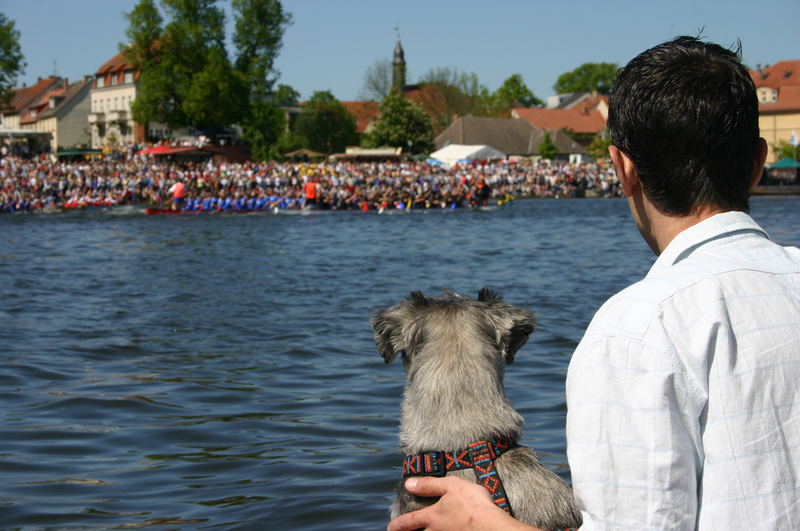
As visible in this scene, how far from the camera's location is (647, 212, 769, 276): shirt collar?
1895 millimetres

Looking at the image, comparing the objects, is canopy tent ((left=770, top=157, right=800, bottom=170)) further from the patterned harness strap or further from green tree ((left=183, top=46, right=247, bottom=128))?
the patterned harness strap

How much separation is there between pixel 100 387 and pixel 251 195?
40.7 m

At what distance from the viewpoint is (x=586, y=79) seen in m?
170

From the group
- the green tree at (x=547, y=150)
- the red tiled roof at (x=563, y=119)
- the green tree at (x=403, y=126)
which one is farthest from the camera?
the red tiled roof at (x=563, y=119)

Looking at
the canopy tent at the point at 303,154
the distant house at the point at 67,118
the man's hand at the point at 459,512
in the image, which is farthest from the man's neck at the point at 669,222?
the distant house at the point at 67,118

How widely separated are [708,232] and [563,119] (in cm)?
12716

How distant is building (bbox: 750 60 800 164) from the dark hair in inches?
4221

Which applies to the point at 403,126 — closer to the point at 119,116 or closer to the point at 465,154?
the point at 465,154

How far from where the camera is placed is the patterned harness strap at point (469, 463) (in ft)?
8.65

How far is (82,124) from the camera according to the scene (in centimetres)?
13012

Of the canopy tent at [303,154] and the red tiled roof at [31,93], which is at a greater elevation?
the red tiled roof at [31,93]

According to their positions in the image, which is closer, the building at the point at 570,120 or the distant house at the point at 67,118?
the building at the point at 570,120

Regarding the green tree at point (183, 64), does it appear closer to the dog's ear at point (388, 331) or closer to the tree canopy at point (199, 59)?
the tree canopy at point (199, 59)

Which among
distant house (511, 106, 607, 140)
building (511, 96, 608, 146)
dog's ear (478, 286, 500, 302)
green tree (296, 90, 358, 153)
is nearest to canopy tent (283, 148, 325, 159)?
green tree (296, 90, 358, 153)
